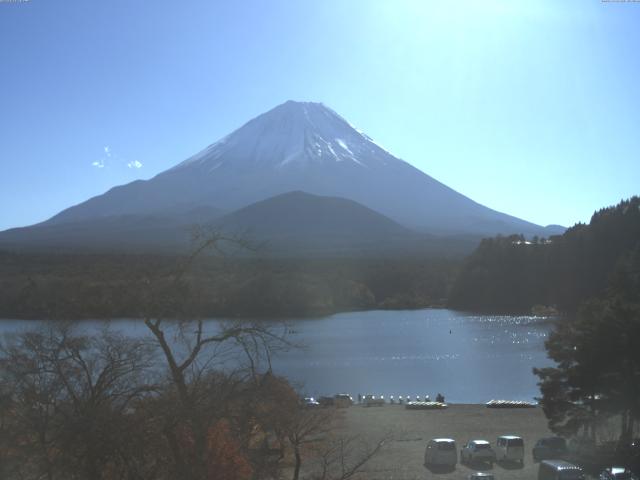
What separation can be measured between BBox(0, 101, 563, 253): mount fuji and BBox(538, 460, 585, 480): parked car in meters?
57.5

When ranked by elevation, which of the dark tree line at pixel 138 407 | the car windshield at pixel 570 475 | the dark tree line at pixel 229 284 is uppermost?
the dark tree line at pixel 229 284

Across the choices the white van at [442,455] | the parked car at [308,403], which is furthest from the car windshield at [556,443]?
the parked car at [308,403]

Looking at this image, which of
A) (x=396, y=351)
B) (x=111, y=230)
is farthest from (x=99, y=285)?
(x=111, y=230)

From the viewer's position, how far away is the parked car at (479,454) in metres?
7.64

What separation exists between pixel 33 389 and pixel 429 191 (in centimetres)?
7730

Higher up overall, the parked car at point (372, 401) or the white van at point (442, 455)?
the white van at point (442, 455)

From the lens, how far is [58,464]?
9.11ft

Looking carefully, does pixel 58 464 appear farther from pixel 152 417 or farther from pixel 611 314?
pixel 611 314

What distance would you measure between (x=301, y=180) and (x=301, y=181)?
1.10 ft

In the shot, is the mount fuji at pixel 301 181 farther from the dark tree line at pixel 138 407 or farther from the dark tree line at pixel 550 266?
the dark tree line at pixel 138 407

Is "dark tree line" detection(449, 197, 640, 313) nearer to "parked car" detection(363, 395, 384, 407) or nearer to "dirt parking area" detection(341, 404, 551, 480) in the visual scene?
"parked car" detection(363, 395, 384, 407)

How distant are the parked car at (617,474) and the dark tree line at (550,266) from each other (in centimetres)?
2683

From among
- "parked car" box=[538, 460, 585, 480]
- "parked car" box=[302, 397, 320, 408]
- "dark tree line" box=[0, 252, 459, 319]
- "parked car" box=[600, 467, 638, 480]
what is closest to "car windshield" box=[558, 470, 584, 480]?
"parked car" box=[538, 460, 585, 480]

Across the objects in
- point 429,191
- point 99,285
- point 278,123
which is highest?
point 278,123
